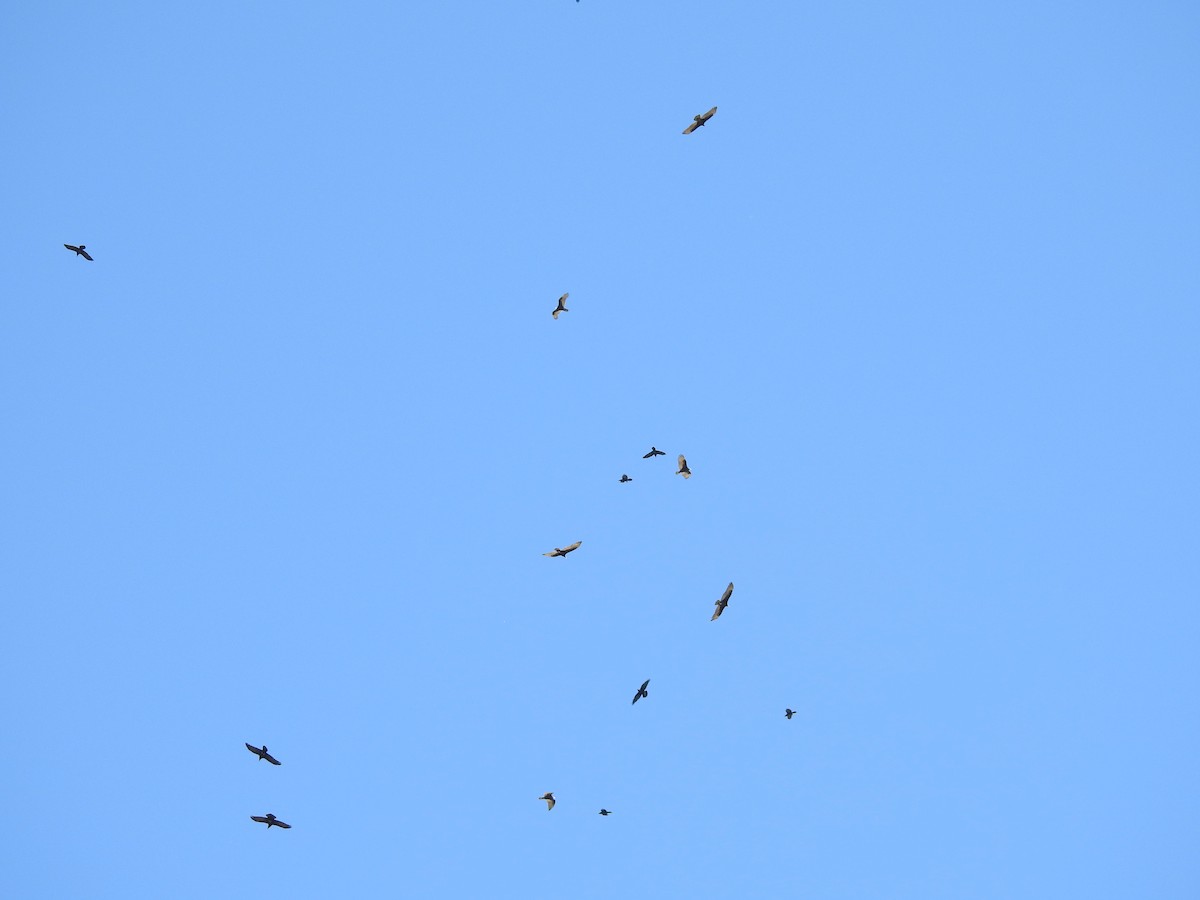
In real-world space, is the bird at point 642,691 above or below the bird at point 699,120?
below

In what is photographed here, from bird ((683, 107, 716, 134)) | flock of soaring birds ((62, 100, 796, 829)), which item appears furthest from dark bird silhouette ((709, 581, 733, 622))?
bird ((683, 107, 716, 134))

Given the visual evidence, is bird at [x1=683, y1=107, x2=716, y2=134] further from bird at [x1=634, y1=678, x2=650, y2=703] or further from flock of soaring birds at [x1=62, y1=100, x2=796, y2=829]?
bird at [x1=634, y1=678, x2=650, y2=703]

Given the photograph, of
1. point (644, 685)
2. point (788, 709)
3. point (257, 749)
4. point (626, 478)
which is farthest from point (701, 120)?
point (257, 749)

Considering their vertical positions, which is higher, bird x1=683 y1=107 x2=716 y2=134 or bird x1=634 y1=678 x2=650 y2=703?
bird x1=683 y1=107 x2=716 y2=134

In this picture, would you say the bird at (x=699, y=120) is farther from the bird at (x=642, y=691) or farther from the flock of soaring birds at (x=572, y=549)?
the bird at (x=642, y=691)

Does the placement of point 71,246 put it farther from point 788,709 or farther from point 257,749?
point 788,709

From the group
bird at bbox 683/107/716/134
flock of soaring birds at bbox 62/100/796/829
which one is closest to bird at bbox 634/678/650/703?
flock of soaring birds at bbox 62/100/796/829

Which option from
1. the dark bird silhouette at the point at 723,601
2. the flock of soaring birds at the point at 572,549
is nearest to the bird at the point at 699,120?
the flock of soaring birds at the point at 572,549

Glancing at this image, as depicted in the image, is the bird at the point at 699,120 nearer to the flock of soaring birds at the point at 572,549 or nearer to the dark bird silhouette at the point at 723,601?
the flock of soaring birds at the point at 572,549

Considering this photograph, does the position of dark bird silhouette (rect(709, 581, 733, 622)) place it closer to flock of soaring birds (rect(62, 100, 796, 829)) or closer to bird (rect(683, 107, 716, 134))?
flock of soaring birds (rect(62, 100, 796, 829))

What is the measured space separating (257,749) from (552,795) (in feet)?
65.2

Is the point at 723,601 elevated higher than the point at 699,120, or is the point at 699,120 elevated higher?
the point at 699,120

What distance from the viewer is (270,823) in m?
71.8

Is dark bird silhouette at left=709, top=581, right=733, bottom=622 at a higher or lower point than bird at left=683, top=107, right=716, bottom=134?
lower
